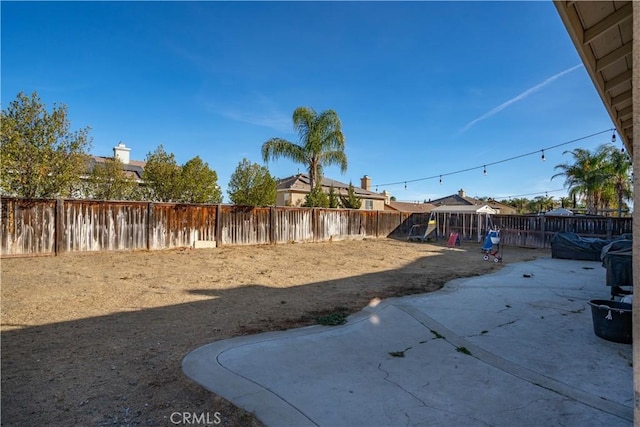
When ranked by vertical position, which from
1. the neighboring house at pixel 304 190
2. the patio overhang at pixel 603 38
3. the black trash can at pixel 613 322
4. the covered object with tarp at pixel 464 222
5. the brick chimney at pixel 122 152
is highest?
the brick chimney at pixel 122 152

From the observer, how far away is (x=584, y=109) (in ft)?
40.1

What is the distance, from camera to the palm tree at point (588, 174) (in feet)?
70.5

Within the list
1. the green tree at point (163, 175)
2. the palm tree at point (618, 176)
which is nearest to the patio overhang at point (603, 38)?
the green tree at point (163, 175)

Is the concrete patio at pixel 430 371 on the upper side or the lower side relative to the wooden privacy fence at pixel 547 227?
lower

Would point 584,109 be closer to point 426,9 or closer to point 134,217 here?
point 426,9

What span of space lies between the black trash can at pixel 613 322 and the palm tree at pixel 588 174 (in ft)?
74.3

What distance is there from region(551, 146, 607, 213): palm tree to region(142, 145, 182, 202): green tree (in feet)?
83.2

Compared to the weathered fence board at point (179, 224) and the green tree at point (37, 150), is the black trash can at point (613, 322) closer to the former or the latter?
the weathered fence board at point (179, 224)

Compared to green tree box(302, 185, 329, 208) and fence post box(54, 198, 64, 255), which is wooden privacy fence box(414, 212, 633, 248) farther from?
fence post box(54, 198, 64, 255)

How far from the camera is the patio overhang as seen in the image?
2389mm

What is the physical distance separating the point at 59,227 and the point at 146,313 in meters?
6.85

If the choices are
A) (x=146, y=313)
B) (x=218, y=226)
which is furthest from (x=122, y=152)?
(x=146, y=313)

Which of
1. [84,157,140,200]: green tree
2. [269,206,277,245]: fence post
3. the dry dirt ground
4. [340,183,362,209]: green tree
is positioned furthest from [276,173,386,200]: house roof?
the dry dirt ground

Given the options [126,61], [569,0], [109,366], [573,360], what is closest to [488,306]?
[573,360]
